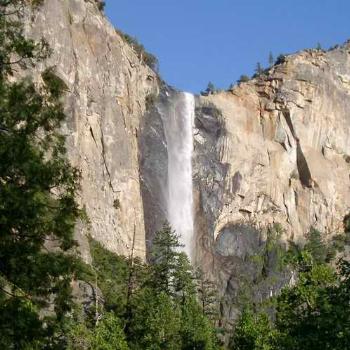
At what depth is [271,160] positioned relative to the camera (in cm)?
7475

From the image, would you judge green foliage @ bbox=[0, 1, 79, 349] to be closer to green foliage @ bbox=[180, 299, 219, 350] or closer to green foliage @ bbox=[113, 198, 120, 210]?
green foliage @ bbox=[180, 299, 219, 350]

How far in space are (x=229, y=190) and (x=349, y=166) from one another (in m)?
18.7

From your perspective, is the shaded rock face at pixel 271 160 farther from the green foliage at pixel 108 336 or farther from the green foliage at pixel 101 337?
the green foliage at pixel 101 337

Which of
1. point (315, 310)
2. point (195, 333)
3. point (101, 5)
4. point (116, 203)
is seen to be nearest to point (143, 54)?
point (101, 5)

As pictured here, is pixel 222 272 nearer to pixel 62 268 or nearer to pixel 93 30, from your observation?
pixel 93 30

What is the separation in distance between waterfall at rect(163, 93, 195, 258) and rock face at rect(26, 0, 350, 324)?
0.76m

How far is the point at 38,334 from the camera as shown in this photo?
42.9 ft

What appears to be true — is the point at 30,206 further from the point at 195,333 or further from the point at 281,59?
the point at 281,59

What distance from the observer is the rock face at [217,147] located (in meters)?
57.2

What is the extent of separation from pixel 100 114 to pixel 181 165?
12.4 metres

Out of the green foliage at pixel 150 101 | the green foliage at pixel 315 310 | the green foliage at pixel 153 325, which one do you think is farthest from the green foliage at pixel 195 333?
the green foliage at pixel 150 101

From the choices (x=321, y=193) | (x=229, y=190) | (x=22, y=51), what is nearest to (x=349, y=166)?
(x=321, y=193)

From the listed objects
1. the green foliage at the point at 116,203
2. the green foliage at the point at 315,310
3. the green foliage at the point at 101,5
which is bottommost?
the green foliage at the point at 315,310

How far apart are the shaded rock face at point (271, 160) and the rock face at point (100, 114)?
8966 millimetres
